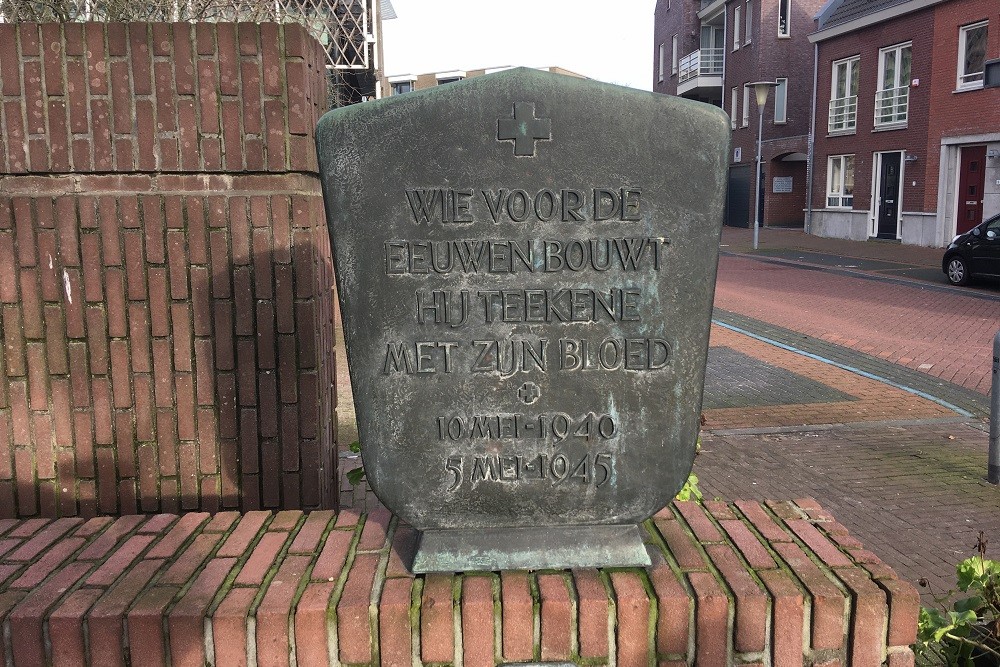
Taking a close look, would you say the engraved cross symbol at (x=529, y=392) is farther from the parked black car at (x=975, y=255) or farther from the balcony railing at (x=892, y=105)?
the balcony railing at (x=892, y=105)

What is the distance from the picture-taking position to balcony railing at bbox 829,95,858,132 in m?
28.4

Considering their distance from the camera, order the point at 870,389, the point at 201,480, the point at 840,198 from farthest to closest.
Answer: the point at 840,198, the point at 870,389, the point at 201,480

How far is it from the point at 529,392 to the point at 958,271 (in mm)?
16482

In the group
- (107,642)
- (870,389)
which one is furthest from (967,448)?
A: (107,642)

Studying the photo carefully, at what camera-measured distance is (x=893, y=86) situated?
26438 millimetres

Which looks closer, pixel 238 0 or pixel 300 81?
pixel 300 81

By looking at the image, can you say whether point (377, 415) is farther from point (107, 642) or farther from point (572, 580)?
point (107, 642)

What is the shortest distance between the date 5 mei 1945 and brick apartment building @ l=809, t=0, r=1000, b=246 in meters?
23.5

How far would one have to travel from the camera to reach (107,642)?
6.98ft

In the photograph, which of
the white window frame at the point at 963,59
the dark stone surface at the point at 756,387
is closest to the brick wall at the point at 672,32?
the white window frame at the point at 963,59

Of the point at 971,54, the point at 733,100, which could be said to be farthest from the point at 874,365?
the point at 733,100

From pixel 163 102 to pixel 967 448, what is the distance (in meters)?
5.74

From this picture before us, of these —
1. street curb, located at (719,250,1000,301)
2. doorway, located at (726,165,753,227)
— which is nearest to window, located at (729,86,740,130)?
doorway, located at (726,165,753,227)

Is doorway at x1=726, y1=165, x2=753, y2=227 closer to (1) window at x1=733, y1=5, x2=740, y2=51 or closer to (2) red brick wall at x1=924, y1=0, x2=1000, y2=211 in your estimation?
(1) window at x1=733, y1=5, x2=740, y2=51
